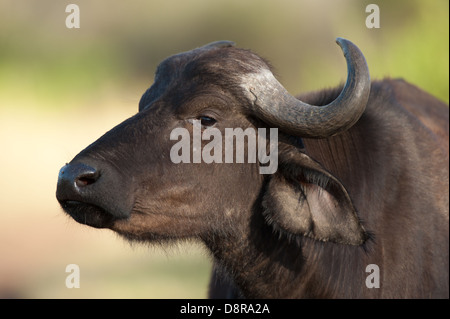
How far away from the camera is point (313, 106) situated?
13.2 ft

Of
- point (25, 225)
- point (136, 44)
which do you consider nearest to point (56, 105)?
point (25, 225)

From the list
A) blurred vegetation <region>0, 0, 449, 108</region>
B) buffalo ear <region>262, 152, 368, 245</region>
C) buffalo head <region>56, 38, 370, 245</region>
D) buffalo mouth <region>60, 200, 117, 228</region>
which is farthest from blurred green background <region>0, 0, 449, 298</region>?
buffalo ear <region>262, 152, 368, 245</region>

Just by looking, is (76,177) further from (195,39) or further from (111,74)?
(195,39)

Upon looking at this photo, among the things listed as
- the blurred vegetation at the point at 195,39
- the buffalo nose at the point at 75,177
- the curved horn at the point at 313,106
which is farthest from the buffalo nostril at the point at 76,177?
the blurred vegetation at the point at 195,39

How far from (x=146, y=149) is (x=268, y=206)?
808 millimetres

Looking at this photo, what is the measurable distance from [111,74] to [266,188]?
1524 cm

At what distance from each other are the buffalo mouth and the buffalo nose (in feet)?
0.42

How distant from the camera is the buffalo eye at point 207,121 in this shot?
4.04 m

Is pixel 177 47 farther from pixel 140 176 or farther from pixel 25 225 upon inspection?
pixel 140 176

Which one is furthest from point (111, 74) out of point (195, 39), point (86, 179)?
point (86, 179)

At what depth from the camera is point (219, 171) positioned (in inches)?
160

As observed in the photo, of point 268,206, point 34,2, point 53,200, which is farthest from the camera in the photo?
point 34,2

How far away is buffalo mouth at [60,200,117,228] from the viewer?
3.75m

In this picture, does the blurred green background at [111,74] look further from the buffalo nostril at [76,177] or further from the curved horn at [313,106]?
the curved horn at [313,106]
